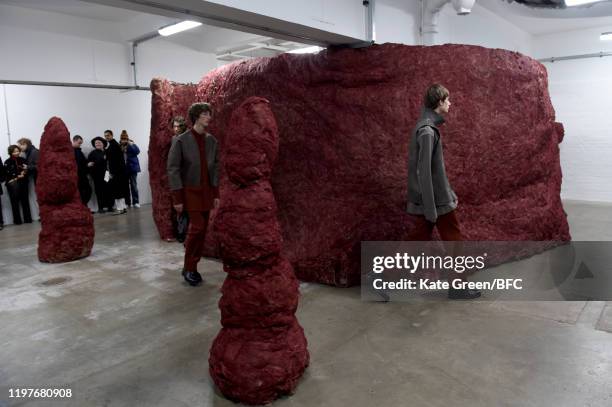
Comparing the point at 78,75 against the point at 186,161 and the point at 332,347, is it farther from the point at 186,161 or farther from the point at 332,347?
the point at 332,347

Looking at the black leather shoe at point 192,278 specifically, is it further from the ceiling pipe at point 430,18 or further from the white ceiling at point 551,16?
the white ceiling at point 551,16

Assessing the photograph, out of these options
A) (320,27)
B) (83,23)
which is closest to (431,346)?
(320,27)

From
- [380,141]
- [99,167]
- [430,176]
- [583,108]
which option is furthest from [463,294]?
[99,167]

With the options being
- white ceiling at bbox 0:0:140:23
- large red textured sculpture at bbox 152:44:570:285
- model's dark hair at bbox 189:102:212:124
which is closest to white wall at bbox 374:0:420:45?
large red textured sculpture at bbox 152:44:570:285

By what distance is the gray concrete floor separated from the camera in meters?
2.45

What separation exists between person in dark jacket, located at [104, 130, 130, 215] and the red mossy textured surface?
9.57 feet

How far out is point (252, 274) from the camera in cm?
255

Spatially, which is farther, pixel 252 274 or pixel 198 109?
pixel 198 109

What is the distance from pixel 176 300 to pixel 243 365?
1783 mm

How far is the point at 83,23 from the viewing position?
8336 millimetres

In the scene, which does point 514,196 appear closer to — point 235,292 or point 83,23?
point 235,292

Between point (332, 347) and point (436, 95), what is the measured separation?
197 centimetres

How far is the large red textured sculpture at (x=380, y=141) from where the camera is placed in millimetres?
4098

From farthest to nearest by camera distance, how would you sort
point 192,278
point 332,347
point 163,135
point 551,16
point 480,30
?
1. point 551,16
2. point 480,30
3. point 163,135
4. point 192,278
5. point 332,347
